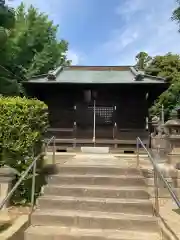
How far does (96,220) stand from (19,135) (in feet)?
7.62

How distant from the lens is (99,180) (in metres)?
6.60

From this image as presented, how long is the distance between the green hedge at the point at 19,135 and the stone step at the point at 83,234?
1.15 metres

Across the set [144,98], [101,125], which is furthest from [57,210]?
[144,98]

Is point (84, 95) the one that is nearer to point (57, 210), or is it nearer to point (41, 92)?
point (41, 92)

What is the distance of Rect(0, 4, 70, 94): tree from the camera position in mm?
23516

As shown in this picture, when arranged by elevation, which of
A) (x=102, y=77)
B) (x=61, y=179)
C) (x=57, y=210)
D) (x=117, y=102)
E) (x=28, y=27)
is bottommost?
(x=57, y=210)

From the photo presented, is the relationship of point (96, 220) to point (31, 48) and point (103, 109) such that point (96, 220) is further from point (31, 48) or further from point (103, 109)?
point (31, 48)

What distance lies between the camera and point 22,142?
5980 millimetres

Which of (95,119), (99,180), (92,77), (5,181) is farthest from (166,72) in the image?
(5,181)

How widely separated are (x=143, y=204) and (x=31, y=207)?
→ 2.19 metres

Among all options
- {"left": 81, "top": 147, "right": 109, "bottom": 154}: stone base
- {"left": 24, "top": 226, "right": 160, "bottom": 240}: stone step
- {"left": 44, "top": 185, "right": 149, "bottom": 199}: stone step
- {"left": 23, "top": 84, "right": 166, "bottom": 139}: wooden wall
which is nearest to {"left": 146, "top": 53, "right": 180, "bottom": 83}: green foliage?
{"left": 23, "top": 84, "right": 166, "bottom": 139}: wooden wall

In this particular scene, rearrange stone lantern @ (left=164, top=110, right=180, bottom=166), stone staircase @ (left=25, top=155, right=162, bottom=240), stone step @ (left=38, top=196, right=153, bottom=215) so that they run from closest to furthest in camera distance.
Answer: stone staircase @ (left=25, top=155, right=162, bottom=240) < stone step @ (left=38, top=196, right=153, bottom=215) < stone lantern @ (left=164, top=110, right=180, bottom=166)

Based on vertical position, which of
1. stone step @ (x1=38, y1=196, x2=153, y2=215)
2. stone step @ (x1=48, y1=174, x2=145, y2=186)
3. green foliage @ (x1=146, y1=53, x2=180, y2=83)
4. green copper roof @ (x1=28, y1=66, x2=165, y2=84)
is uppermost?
green foliage @ (x1=146, y1=53, x2=180, y2=83)

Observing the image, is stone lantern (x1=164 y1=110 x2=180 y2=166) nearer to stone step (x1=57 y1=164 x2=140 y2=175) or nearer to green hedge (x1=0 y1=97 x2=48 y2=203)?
stone step (x1=57 y1=164 x2=140 y2=175)
